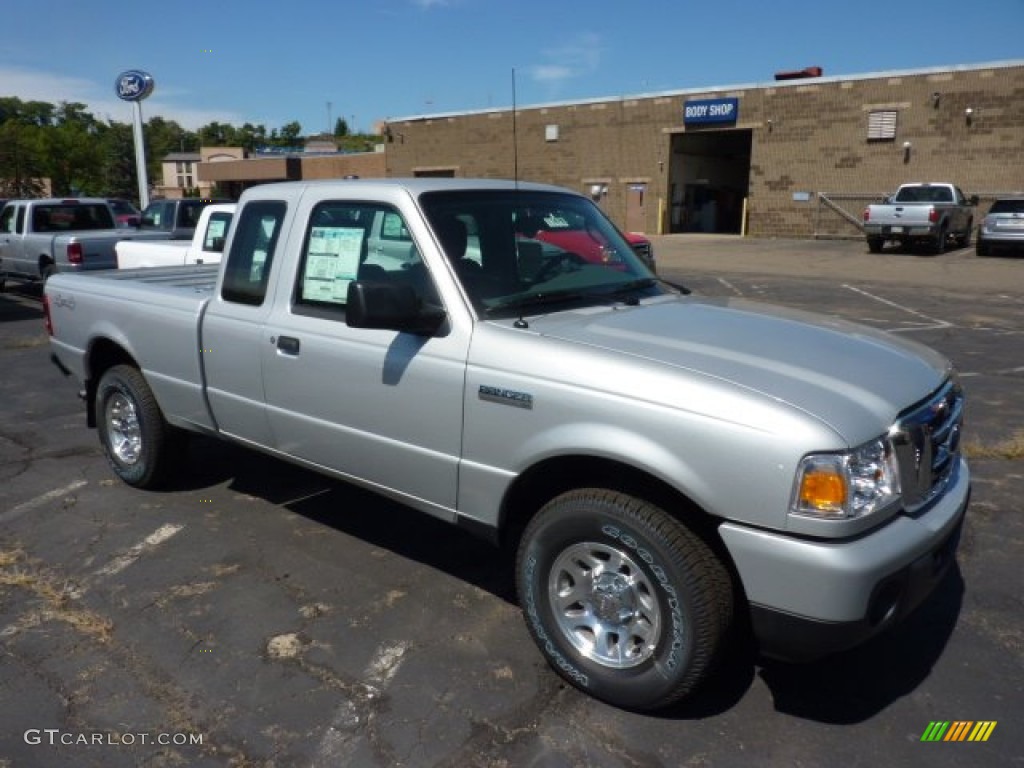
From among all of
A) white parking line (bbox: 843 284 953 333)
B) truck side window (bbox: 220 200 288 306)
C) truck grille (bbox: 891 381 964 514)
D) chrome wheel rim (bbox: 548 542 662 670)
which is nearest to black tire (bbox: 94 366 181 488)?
truck side window (bbox: 220 200 288 306)

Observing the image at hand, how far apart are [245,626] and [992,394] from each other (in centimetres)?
678

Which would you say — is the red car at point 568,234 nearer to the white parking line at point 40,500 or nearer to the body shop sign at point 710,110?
the white parking line at point 40,500

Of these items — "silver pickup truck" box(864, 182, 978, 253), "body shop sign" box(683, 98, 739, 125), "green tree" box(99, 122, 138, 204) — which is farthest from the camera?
"green tree" box(99, 122, 138, 204)

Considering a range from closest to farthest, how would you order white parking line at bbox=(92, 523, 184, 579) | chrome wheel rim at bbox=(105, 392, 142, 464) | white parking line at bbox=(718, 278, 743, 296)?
white parking line at bbox=(92, 523, 184, 579) < chrome wheel rim at bbox=(105, 392, 142, 464) < white parking line at bbox=(718, 278, 743, 296)

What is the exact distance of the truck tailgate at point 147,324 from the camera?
453 centimetres

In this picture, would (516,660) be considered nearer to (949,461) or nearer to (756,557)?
(756,557)

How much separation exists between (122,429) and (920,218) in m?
22.8

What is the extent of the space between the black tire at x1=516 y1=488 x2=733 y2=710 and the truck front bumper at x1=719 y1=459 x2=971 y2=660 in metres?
0.16

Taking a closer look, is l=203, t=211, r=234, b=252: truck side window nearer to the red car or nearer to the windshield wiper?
the red car

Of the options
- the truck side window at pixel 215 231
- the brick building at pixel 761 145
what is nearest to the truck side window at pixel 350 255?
the truck side window at pixel 215 231

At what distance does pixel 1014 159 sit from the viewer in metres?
27.5

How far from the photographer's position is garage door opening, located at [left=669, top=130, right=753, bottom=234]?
119ft

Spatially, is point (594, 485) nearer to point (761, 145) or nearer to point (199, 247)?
point (199, 247)

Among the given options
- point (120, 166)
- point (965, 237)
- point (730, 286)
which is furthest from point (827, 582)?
point (120, 166)
